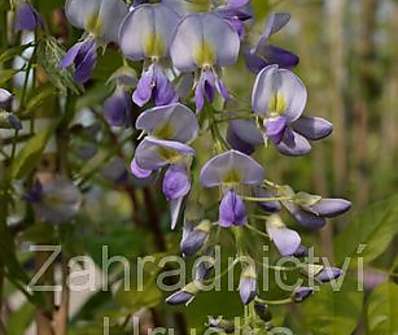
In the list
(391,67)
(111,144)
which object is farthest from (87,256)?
(391,67)

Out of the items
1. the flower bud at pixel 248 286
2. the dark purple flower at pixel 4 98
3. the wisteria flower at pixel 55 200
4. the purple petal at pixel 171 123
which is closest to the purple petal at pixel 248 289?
the flower bud at pixel 248 286

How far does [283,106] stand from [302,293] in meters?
0.13

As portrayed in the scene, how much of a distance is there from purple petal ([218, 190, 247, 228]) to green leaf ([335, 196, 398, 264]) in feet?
0.74

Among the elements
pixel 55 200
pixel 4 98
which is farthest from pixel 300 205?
pixel 55 200

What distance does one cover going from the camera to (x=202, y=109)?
0.68m

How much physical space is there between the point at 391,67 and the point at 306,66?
16.6 inches

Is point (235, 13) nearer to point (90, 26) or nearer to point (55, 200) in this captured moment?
point (90, 26)

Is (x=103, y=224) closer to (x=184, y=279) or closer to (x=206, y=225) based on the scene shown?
(x=184, y=279)

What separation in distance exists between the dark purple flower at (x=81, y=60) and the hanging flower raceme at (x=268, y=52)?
4.5 inches

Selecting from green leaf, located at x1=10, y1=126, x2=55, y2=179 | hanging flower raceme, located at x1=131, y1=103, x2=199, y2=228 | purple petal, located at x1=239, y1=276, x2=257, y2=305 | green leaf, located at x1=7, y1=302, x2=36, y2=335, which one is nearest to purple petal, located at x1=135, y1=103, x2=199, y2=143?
hanging flower raceme, located at x1=131, y1=103, x2=199, y2=228

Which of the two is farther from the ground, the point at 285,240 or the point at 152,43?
the point at 152,43

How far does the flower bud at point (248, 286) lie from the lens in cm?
65

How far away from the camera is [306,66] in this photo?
3.10 m

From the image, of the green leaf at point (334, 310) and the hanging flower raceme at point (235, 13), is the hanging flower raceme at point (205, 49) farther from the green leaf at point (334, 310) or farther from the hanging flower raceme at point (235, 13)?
the green leaf at point (334, 310)
